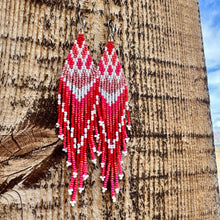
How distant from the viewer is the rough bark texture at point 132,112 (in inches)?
30.8

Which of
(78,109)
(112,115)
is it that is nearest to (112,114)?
(112,115)

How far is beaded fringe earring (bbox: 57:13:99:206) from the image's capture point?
32.0 inches

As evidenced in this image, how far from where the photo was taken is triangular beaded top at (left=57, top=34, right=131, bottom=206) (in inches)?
32.4

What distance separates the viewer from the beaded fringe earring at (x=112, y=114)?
854 mm

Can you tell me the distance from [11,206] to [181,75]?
76 cm

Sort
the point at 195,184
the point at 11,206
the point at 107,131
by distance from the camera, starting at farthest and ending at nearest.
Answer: the point at 195,184
the point at 107,131
the point at 11,206

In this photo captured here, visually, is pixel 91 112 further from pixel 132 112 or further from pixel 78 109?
pixel 132 112

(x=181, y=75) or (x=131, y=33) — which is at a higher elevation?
(x=131, y=33)

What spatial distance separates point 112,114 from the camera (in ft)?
2.95

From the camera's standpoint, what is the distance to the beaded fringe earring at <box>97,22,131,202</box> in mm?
854

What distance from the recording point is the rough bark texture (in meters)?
0.78

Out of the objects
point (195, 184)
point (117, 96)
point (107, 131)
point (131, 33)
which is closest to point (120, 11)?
point (131, 33)

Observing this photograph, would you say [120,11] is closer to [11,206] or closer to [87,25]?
[87,25]

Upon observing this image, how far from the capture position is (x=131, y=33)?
0.96 m
